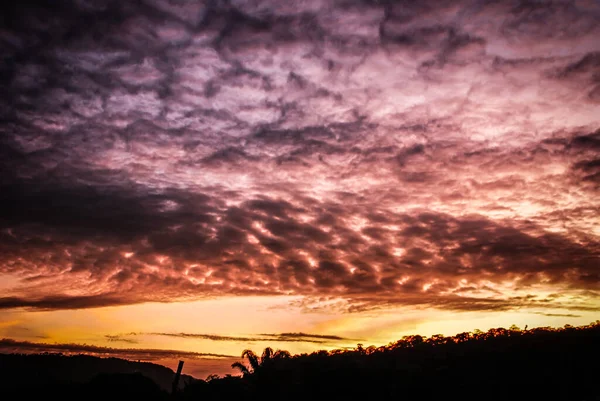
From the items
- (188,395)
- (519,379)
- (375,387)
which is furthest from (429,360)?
(188,395)

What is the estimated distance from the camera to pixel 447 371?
64.2 feet

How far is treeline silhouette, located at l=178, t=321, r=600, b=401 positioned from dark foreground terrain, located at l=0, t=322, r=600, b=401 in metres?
0.04

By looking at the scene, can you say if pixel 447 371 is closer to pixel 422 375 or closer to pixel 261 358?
pixel 422 375

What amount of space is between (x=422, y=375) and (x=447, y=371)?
1194 mm

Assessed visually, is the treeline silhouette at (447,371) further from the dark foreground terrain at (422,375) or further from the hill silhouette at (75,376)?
the hill silhouette at (75,376)

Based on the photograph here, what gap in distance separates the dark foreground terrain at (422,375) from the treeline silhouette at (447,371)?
0.04 m

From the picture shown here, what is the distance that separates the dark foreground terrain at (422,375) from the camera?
1728cm

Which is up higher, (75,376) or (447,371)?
(447,371)

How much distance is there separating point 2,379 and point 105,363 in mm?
36305

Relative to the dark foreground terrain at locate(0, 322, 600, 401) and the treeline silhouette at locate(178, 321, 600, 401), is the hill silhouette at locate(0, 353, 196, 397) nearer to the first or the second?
the dark foreground terrain at locate(0, 322, 600, 401)

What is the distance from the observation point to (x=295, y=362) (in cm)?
2583

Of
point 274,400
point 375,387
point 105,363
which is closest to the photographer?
point 375,387

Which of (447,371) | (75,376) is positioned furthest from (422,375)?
(75,376)

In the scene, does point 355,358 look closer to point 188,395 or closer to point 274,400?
point 274,400
